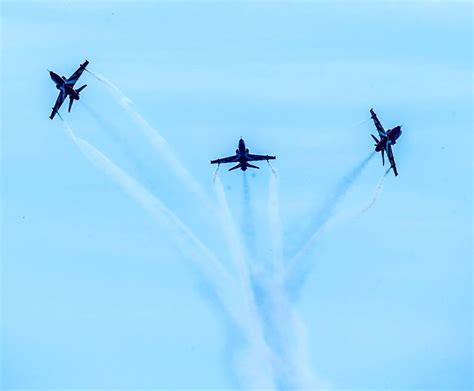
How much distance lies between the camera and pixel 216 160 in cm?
8869

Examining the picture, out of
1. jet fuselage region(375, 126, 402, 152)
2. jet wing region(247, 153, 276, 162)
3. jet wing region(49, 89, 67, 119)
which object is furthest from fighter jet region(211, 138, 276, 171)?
jet wing region(49, 89, 67, 119)

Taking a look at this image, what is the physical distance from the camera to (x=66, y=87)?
3474 inches

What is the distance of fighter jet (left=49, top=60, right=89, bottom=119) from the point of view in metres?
88.0

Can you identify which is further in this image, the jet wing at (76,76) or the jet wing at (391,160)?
the jet wing at (391,160)

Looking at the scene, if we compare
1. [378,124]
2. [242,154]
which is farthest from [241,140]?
[378,124]

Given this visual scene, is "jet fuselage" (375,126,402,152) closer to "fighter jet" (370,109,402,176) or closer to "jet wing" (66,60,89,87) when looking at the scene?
"fighter jet" (370,109,402,176)

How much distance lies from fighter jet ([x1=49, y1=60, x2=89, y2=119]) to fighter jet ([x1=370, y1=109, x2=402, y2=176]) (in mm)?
37149

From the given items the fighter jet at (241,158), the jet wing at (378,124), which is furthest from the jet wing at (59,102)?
the jet wing at (378,124)

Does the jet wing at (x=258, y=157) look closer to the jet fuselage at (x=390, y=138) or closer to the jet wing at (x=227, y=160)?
the jet wing at (x=227, y=160)

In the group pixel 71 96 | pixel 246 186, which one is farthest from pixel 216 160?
pixel 71 96

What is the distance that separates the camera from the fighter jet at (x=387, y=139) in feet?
290

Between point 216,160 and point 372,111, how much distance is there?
21182 millimetres

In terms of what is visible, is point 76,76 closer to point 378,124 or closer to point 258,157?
point 258,157

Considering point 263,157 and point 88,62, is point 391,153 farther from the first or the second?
point 88,62
